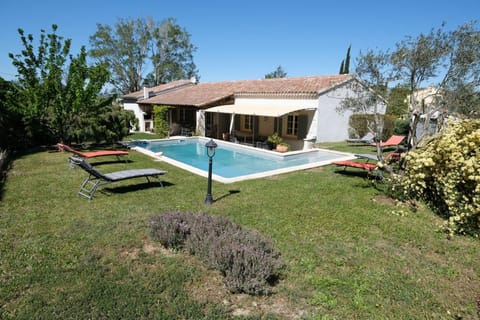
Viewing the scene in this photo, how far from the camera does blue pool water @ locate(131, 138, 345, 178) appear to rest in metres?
17.7

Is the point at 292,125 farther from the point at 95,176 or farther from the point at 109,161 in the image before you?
the point at 95,176

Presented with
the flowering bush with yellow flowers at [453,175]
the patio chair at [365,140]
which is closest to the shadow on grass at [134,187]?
the flowering bush with yellow flowers at [453,175]

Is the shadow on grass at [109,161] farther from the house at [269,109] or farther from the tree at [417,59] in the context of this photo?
the tree at [417,59]

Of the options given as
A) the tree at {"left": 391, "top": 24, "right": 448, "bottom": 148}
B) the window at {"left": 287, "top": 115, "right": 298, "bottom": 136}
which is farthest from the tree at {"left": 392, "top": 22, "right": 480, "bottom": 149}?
the window at {"left": 287, "top": 115, "right": 298, "bottom": 136}

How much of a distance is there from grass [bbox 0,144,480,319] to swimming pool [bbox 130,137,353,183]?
17.4ft

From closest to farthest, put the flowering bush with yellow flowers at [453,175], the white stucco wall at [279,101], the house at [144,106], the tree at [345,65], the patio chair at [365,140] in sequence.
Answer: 1. the flowering bush with yellow flowers at [453,175]
2. the white stucco wall at [279,101]
3. the patio chair at [365,140]
4. the house at [144,106]
5. the tree at [345,65]

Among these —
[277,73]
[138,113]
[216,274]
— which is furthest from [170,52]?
[216,274]

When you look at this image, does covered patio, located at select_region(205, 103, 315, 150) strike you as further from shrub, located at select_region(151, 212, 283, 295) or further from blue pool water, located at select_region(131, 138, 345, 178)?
shrub, located at select_region(151, 212, 283, 295)

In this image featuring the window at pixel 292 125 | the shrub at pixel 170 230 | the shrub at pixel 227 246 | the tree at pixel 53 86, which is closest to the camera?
the shrub at pixel 227 246

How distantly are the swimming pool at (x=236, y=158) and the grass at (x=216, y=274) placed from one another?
5.30m

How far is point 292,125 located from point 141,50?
4386cm

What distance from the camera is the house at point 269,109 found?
2375cm

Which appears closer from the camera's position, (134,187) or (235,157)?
(134,187)

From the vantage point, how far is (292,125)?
26.2 meters
